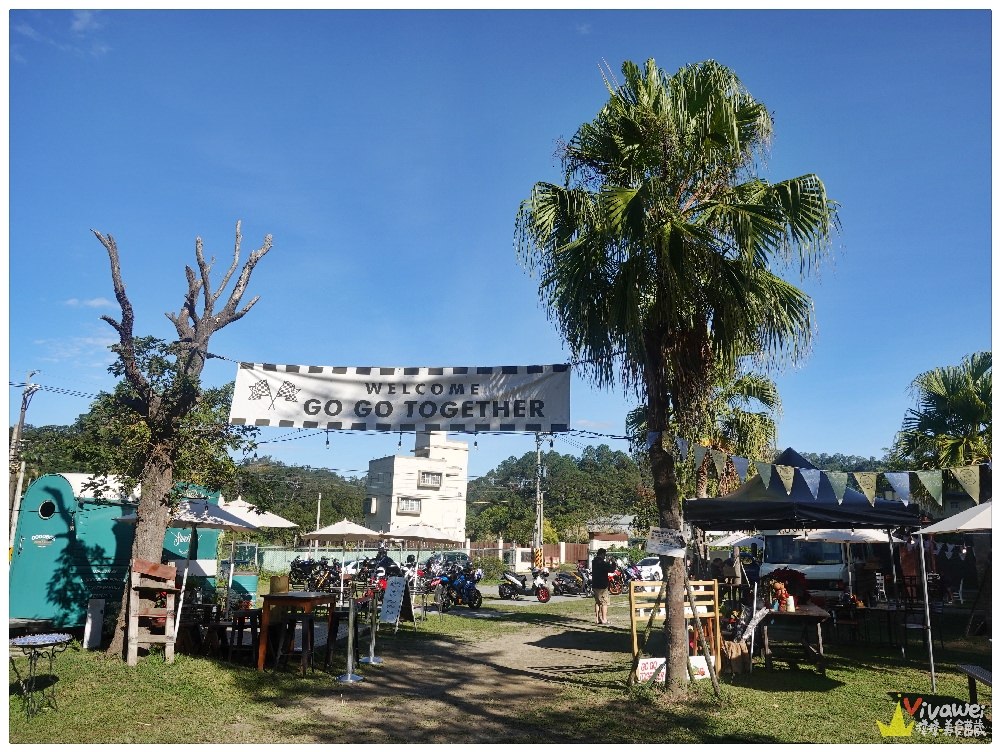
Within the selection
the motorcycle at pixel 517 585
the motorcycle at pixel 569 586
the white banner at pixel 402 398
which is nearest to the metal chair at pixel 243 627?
the white banner at pixel 402 398

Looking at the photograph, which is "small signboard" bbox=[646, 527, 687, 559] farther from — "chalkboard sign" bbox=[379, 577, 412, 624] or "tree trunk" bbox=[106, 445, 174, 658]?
"tree trunk" bbox=[106, 445, 174, 658]

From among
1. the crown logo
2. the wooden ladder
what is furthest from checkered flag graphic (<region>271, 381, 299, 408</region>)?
the crown logo

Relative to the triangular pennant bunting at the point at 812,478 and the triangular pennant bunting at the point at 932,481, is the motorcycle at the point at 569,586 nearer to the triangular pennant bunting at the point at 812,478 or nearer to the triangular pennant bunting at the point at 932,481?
the triangular pennant bunting at the point at 812,478

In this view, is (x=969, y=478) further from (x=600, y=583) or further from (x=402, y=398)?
(x=600, y=583)

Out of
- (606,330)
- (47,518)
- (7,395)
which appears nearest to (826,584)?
(606,330)

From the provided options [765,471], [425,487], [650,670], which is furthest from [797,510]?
[425,487]

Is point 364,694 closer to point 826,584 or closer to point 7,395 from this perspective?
point 7,395

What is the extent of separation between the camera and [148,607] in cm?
934

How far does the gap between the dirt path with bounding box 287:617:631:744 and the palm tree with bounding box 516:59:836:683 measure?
1.76 m

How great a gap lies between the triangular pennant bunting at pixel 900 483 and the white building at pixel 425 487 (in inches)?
1820

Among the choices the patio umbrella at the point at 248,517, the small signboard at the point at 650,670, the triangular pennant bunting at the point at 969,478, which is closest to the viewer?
the triangular pennant bunting at the point at 969,478

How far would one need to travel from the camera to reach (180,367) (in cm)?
1001

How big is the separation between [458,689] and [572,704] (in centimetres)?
143

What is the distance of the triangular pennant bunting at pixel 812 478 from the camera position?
789cm
